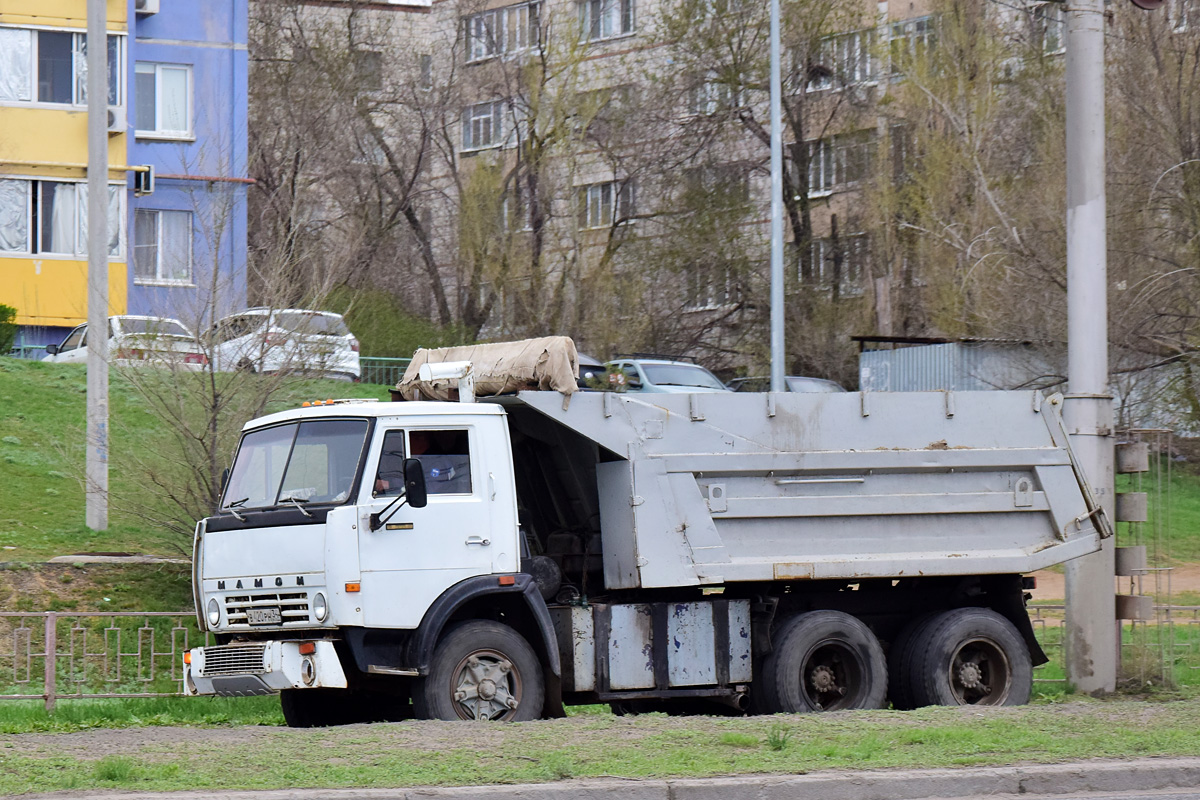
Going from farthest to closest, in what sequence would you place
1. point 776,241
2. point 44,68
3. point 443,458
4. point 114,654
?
point 44,68, point 776,241, point 114,654, point 443,458

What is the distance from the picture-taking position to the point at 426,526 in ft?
35.9

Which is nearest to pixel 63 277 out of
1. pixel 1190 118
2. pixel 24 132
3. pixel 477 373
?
pixel 24 132

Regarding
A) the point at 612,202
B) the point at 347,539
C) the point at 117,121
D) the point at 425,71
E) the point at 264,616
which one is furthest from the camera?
the point at 425,71

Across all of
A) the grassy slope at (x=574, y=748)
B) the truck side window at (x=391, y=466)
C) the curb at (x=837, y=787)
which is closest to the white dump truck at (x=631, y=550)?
the truck side window at (x=391, y=466)

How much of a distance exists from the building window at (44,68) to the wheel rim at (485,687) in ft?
97.9

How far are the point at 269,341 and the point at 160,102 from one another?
25167 millimetres

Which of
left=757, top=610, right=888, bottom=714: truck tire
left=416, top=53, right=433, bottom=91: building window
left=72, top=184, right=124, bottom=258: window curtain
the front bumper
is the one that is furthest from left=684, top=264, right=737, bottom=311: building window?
the front bumper

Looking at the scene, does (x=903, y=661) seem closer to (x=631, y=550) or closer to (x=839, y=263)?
(x=631, y=550)

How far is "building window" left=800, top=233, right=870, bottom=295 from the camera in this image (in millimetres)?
40000

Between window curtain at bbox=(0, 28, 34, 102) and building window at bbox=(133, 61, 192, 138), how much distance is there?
335cm

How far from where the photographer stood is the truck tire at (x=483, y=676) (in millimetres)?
10828

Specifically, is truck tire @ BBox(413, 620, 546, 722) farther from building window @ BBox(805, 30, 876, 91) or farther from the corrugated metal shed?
building window @ BBox(805, 30, 876, 91)

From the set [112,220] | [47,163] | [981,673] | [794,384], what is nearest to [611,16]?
[112,220]

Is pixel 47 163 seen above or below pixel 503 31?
below
